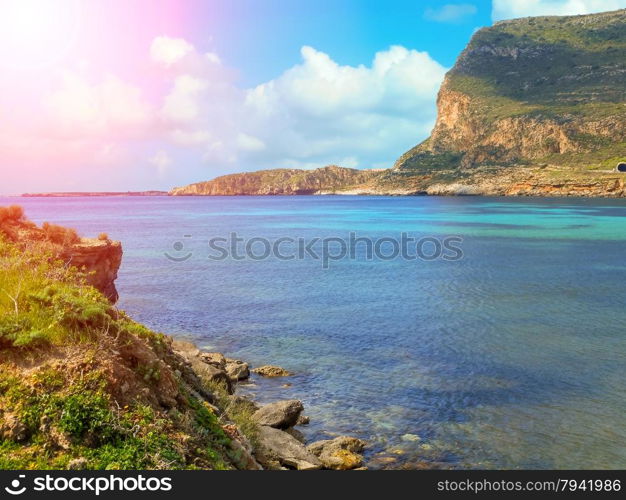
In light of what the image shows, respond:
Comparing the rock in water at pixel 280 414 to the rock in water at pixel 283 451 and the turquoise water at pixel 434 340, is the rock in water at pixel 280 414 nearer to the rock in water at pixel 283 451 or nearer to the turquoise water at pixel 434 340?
the turquoise water at pixel 434 340

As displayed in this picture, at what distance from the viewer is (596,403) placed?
17.6m

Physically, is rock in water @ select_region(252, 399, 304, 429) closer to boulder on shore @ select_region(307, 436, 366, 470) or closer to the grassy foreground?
boulder on shore @ select_region(307, 436, 366, 470)

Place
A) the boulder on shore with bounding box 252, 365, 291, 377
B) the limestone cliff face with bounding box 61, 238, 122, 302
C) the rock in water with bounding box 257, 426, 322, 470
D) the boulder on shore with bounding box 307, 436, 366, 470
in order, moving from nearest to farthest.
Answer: the rock in water with bounding box 257, 426, 322, 470, the boulder on shore with bounding box 307, 436, 366, 470, the boulder on shore with bounding box 252, 365, 291, 377, the limestone cliff face with bounding box 61, 238, 122, 302

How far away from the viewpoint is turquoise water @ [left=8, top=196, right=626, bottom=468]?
1560cm

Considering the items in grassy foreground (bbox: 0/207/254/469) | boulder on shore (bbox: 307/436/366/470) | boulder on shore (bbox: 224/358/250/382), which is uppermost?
grassy foreground (bbox: 0/207/254/469)

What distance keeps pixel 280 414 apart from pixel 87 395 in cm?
849

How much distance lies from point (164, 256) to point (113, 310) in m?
50.6

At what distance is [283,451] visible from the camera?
1305 centimetres

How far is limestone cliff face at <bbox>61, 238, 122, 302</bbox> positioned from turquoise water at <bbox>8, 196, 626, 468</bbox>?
4.62 metres

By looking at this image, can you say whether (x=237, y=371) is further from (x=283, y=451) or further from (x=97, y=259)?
(x=97, y=259)

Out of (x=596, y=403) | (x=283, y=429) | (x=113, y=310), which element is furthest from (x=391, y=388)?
(x=113, y=310)

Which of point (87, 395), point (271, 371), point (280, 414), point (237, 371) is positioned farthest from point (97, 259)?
point (87, 395)

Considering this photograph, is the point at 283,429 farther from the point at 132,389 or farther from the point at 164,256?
the point at 164,256

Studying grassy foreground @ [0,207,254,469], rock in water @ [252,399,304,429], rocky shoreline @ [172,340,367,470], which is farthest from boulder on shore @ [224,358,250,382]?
grassy foreground @ [0,207,254,469]
